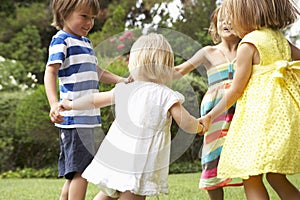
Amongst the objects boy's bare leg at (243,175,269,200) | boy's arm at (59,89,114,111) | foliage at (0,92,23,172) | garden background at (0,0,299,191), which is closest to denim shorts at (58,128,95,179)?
boy's arm at (59,89,114,111)

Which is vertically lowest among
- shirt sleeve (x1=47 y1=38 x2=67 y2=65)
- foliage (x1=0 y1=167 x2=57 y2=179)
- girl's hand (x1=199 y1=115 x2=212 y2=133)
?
foliage (x1=0 y1=167 x2=57 y2=179)

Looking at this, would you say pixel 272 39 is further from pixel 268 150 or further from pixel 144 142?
pixel 144 142

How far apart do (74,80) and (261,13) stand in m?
1.09

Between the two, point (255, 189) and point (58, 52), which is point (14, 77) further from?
point (255, 189)

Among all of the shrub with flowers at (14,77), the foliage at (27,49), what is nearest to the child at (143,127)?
the shrub with flowers at (14,77)

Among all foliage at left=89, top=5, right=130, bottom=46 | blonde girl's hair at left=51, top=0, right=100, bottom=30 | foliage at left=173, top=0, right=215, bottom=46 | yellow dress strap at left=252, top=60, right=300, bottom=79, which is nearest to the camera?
yellow dress strap at left=252, top=60, right=300, bottom=79

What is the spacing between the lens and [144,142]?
2.87 metres

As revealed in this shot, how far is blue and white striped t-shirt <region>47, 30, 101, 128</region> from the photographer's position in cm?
324

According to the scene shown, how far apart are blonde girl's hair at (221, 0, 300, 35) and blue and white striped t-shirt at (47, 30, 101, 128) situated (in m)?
0.88

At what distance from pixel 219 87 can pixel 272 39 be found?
2.43 feet

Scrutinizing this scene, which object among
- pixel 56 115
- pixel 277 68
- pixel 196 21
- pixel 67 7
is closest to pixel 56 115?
pixel 56 115

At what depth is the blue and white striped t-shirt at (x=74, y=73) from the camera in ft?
10.6

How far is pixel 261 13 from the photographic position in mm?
2955

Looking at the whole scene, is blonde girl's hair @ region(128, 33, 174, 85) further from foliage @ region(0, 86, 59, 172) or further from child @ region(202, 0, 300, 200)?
foliage @ region(0, 86, 59, 172)
